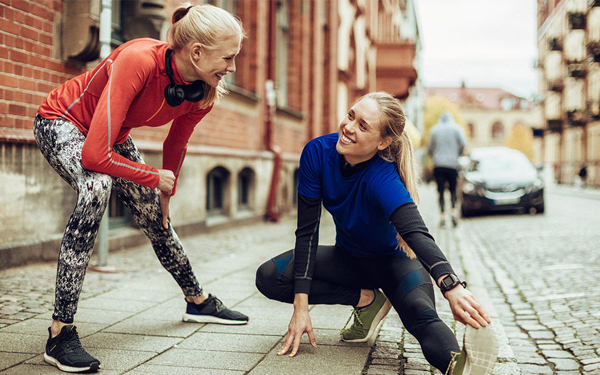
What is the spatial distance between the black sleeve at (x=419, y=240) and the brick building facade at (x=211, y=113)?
3592mm

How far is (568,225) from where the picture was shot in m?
10.8

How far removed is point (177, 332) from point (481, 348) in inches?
66.9

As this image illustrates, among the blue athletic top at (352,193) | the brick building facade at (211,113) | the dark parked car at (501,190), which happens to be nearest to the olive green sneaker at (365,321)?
the blue athletic top at (352,193)

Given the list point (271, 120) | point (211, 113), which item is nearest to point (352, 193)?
point (211, 113)

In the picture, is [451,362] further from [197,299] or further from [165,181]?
[197,299]

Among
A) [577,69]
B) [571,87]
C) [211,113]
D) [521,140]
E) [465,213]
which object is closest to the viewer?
[211,113]

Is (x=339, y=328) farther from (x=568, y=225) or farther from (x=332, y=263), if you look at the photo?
(x=568, y=225)

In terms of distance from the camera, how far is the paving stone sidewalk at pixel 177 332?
284 centimetres

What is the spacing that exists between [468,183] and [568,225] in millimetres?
2816

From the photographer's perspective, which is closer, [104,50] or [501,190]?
[104,50]

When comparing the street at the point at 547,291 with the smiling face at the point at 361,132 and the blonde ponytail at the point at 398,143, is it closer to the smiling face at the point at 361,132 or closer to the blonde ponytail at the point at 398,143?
the blonde ponytail at the point at 398,143

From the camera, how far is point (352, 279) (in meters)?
3.22

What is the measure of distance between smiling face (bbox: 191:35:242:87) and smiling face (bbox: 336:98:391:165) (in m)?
0.63

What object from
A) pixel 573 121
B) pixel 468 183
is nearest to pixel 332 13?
pixel 468 183
